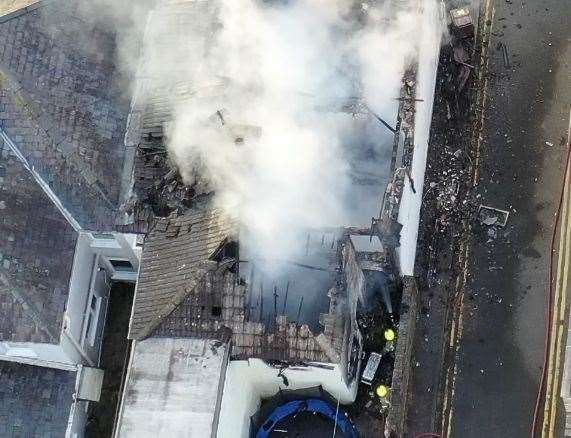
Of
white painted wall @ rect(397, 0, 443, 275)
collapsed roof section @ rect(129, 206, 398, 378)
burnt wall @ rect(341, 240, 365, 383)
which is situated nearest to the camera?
collapsed roof section @ rect(129, 206, 398, 378)

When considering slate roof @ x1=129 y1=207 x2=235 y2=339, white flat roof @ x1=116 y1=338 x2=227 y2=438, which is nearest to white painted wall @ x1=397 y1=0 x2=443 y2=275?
slate roof @ x1=129 y1=207 x2=235 y2=339

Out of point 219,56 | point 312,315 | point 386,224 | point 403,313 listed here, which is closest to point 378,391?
point 403,313

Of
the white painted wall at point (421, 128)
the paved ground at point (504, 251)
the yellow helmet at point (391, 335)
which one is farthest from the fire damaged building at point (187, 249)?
the paved ground at point (504, 251)

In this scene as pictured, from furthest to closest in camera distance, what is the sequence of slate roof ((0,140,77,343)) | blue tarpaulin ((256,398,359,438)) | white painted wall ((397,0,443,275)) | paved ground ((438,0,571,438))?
1. paved ground ((438,0,571,438))
2. blue tarpaulin ((256,398,359,438))
3. white painted wall ((397,0,443,275))
4. slate roof ((0,140,77,343))

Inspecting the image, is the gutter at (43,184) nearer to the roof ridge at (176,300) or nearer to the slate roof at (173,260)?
the slate roof at (173,260)

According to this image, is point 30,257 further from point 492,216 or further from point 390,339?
point 492,216

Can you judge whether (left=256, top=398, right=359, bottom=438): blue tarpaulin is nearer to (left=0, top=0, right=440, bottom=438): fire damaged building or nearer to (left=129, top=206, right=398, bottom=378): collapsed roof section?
(left=0, top=0, right=440, bottom=438): fire damaged building
